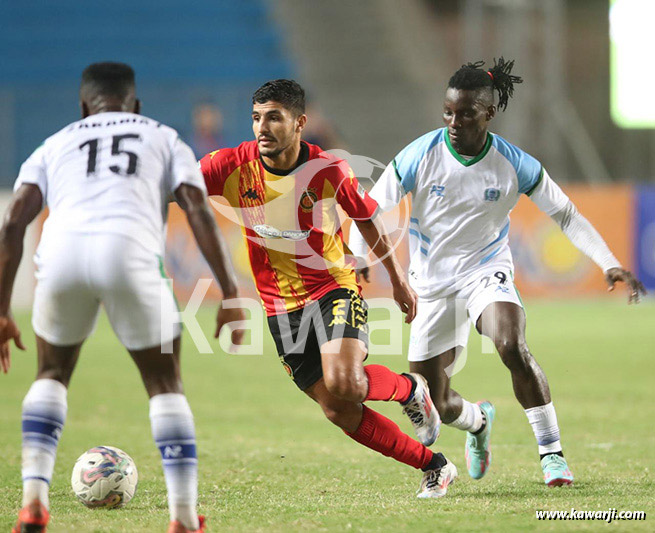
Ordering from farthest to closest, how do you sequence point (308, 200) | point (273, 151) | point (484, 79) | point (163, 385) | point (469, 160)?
1. point (469, 160)
2. point (484, 79)
3. point (308, 200)
4. point (273, 151)
5. point (163, 385)

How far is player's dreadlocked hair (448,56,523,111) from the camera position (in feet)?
20.3

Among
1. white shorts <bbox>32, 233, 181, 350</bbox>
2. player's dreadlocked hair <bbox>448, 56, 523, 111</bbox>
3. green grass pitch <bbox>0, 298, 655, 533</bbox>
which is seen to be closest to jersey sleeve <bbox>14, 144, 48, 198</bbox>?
white shorts <bbox>32, 233, 181, 350</bbox>

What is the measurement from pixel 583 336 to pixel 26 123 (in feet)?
38.6

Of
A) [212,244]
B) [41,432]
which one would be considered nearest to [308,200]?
[212,244]

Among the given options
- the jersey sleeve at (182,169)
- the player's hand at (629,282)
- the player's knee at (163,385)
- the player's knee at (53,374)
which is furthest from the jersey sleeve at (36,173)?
the player's hand at (629,282)

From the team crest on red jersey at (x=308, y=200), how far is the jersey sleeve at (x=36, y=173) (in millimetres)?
1726

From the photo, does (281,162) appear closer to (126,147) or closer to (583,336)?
(126,147)

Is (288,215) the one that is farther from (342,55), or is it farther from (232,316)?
(342,55)

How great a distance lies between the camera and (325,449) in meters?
7.47

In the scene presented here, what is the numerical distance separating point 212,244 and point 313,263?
161 cm

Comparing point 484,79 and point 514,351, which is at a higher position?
point 484,79

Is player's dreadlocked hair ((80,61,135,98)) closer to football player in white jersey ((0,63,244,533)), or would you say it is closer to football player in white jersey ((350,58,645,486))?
football player in white jersey ((0,63,244,533))

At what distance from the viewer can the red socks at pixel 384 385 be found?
18.3 ft

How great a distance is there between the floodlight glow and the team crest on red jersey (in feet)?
48.2
